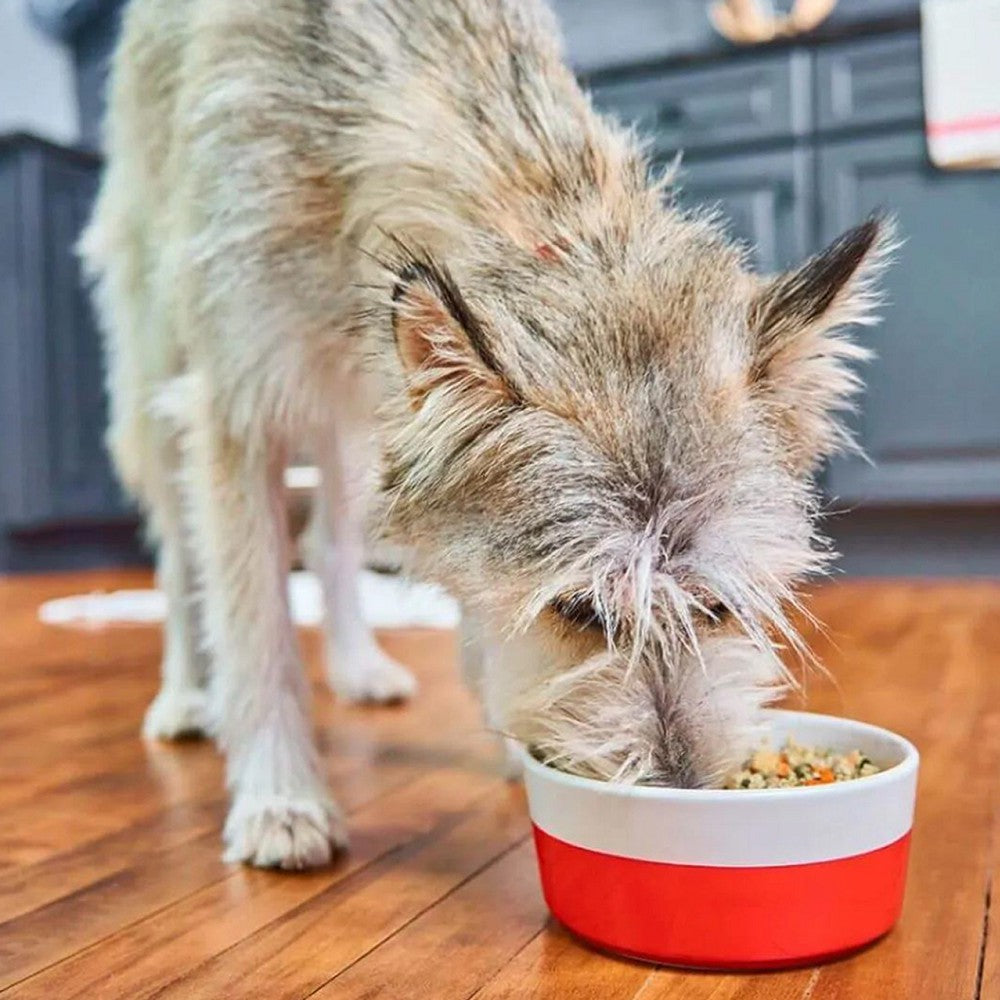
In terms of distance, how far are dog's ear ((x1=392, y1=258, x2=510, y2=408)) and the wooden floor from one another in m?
0.57

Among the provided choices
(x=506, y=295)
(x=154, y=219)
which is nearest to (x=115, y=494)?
(x=154, y=219)

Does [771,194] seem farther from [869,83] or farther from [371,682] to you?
[371,682]


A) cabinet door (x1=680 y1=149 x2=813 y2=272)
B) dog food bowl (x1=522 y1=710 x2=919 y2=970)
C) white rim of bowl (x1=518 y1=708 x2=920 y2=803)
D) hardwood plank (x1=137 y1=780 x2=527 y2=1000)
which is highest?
cabinet door (x1=680 y1=149 x2=813 y2=272)

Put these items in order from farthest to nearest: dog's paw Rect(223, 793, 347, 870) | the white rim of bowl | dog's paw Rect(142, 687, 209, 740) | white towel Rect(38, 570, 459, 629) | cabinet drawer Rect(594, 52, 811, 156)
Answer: cabinet drawer Rect(594, 52, 811, 156) → white towel Rect(38, 570, 459, 629) → dog's paw Rect(142, 687, 209, 740) → dog's paw Rect(223, 793, 347, 870) → the white rim of bowl

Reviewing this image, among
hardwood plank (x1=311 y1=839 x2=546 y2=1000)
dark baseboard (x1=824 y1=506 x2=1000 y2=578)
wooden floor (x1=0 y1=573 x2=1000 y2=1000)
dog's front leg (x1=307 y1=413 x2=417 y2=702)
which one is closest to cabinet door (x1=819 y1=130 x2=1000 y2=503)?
dark baseboard (x1=824 y1=506 x2=1000 y2=578)

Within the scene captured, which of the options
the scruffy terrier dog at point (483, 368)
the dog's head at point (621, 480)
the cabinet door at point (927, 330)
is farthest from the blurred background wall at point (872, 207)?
the dog's head at point (621, 480)

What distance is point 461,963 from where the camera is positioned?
1214 millimetres

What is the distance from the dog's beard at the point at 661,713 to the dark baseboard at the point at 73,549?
15.0 ft

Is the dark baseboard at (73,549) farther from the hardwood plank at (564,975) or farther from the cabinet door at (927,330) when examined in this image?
the hardwood plank at (564,975)

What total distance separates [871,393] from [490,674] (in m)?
3.08

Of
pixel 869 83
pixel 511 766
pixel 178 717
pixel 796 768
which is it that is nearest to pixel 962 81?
pixel 869 83

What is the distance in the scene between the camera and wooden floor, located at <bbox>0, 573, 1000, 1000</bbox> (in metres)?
1.17

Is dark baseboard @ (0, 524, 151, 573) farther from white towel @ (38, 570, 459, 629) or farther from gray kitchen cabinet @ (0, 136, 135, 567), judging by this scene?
white towel @ (38, 570, 459, 629)

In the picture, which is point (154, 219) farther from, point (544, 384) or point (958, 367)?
point (958, 367)
